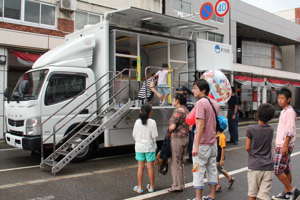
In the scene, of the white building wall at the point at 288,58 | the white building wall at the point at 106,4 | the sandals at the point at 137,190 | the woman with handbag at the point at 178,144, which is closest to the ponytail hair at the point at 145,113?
the woman with handbag at the point at 178,144

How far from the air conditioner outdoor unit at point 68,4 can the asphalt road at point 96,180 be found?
7.73m

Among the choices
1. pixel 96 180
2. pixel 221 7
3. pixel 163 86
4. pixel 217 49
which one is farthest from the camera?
pixel 221 7

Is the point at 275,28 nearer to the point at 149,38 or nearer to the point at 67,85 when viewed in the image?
the point at 149,38

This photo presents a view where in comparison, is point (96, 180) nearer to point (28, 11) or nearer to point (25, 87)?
Answer: point (25, 87)

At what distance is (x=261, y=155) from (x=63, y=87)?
504 centimetres

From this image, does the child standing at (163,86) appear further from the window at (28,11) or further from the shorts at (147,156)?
the window at (28,11)

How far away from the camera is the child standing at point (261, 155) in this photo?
12.0 ft

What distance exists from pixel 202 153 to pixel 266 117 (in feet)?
3.35

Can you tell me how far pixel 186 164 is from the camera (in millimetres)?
7047

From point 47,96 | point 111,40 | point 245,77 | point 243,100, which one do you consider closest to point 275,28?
point 243,100

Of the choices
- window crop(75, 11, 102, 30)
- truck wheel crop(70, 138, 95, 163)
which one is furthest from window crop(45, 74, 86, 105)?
window crop(75, 11, 102, 30)

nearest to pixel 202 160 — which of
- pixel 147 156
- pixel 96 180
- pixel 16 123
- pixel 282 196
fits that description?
pixel 147 156

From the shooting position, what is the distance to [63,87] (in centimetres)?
710

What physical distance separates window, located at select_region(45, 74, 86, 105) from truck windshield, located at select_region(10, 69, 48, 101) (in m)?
0.24
